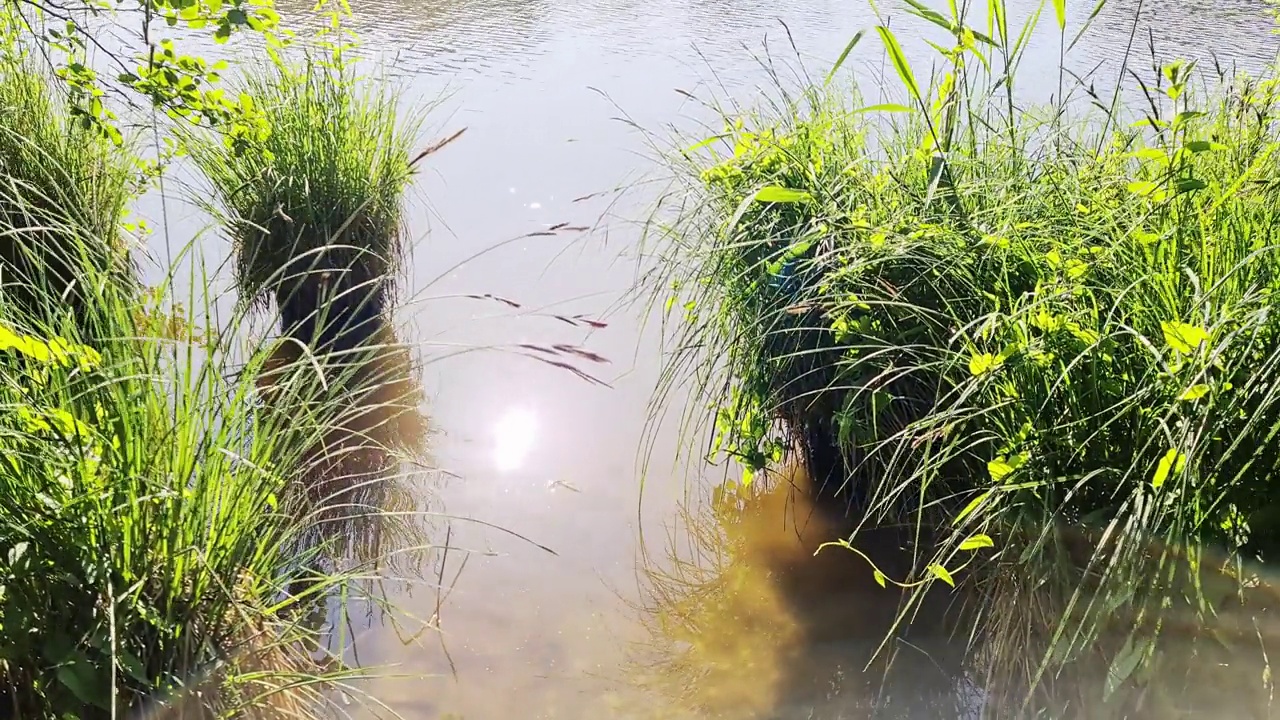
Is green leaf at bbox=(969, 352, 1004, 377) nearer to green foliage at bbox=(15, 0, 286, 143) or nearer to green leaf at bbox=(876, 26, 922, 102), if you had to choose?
green leaf at bbox=(876, 26, 922, 102)

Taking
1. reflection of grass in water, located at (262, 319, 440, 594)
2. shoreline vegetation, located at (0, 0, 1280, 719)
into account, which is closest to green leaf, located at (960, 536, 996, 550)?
shoreline vegetation, located at (0, 0, 1280, 719)

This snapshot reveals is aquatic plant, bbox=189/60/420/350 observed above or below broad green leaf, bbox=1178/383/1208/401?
below

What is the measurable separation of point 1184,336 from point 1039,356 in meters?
0.24

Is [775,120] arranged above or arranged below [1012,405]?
above

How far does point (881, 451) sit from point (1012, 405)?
54cm

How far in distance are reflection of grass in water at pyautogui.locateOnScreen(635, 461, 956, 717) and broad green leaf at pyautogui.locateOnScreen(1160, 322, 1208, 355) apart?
857 mm

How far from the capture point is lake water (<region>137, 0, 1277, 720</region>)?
5.91ft

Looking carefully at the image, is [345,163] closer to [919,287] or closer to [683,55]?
[919,287]

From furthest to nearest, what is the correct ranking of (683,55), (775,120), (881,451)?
(683,55) < (775,120) < (881,451)

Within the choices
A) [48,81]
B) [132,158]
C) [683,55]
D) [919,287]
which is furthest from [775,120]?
[683,55]

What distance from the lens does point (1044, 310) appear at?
1.40 m

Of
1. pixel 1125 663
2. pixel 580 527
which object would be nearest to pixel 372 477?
pixel 580 527

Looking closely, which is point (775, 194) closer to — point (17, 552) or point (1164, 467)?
point (1164, 467)

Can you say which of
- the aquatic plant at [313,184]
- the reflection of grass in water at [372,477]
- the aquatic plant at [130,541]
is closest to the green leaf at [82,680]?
the aquatic plant at [130,541]
